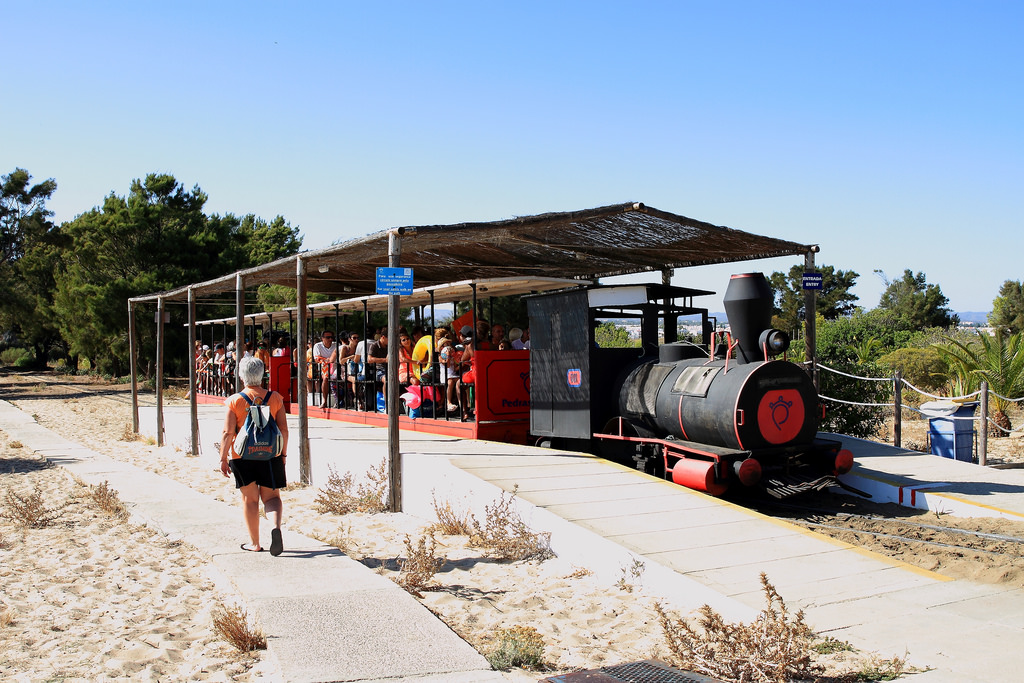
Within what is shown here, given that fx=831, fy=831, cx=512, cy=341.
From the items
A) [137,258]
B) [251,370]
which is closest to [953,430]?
[251,370]

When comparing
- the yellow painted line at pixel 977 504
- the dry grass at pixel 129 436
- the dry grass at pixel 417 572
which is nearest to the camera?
the dry grass at pixel 417 572

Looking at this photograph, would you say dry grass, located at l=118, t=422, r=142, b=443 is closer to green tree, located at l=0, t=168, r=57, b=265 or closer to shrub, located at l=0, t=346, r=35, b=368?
green tree, located at l=0, t=168, r=57, b=265

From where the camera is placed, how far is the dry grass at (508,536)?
7043 millimetres

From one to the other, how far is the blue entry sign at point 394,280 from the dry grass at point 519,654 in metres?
5.01

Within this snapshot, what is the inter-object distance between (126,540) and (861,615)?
656cm

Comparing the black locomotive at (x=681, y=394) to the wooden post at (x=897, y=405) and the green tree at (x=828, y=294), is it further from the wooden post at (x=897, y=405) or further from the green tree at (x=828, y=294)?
the green tree at (x=828, y=294)

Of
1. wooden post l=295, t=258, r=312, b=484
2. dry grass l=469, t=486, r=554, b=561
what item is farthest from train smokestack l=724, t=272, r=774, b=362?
wooden post l=295, t=258, r=312, b=484

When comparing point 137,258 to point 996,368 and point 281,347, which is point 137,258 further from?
point 996,368

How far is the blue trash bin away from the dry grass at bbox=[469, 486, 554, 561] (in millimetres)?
7293

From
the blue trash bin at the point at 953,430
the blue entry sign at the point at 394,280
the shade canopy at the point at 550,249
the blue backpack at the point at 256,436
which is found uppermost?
the shade canopy at the point at 550,249

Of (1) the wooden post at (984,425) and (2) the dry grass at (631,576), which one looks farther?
(1) the wooden post at (984,425)

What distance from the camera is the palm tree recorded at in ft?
48.1

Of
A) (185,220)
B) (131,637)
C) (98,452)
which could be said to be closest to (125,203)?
(185,220)

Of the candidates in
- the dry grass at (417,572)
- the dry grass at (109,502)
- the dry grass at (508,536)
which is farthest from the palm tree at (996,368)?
the dry grass at (109,502)
